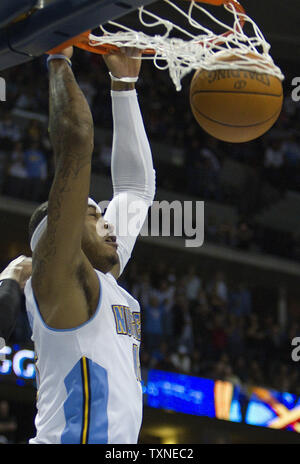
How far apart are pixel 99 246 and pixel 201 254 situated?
10751mm

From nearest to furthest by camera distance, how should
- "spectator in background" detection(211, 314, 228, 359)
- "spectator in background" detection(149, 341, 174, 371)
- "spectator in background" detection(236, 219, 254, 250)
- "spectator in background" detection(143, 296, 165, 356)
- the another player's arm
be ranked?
the another player's arm → "spectator in background" detection(149, 341, 174, 371) → "spectator in background" detection(143, 296, 165, 356) → "spectator in background" detection(211, 314, 228, 359) → "spectator in background" detection(236, 219, 254, 250)

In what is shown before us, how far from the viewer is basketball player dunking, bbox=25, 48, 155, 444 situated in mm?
2652

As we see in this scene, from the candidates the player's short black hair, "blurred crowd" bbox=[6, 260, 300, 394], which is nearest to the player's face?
the player's short black hair

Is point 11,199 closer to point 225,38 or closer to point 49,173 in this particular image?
point 49,173

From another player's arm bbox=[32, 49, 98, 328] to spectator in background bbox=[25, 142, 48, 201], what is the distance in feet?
28.3

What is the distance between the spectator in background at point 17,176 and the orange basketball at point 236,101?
8.00m

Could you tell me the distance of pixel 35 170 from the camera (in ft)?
37.1

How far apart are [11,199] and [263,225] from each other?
5.37m

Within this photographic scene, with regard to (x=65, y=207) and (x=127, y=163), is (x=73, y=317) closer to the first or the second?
(x=65, y=207)

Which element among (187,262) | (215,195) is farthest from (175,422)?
(215,195)

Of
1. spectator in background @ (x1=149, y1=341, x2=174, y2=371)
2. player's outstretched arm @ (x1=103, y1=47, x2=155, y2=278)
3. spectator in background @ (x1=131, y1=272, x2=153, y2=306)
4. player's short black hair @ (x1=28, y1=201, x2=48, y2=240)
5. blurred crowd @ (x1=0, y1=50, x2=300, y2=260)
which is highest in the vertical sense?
blurred crowd @ (x1=0, y1=50, x2=300, y2=260)

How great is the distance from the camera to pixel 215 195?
14.0m

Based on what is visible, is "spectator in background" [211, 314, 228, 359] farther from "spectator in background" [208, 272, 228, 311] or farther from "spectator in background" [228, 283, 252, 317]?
"spectator in background" [228, 283, 252, 317]

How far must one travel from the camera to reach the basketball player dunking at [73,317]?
265 centimetres
